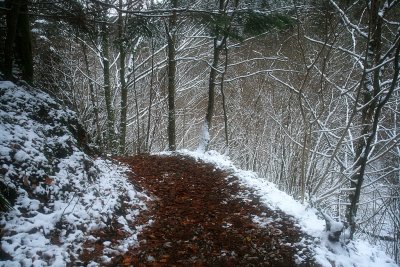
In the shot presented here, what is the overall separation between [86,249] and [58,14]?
13.0ft

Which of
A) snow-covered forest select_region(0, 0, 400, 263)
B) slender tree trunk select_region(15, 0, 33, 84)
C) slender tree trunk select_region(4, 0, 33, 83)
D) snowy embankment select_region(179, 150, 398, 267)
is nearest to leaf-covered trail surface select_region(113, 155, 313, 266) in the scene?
snowy embankment select_region(179, 150, 398, 267)

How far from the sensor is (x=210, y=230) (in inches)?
182

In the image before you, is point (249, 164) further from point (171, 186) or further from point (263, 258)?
point (263, 258)

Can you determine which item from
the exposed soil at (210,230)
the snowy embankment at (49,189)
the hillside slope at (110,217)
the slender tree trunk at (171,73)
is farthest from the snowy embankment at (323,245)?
the slender tree trunk at (171,73)

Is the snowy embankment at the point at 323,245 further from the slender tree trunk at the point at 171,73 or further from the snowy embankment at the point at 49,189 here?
the slender tree trunk at the point at 171,73

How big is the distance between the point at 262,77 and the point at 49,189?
12.5m

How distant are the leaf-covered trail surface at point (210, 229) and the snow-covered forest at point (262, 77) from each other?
797 mm

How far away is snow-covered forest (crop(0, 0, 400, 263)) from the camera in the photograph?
18.7 ft

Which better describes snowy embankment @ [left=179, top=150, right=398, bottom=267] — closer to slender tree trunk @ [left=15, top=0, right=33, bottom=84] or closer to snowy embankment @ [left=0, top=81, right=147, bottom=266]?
snowy embankment @ [left=0, top=81, right=147, bottom=266]

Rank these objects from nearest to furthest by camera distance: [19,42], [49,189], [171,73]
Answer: [49,189] < [19,42] < [171,73]

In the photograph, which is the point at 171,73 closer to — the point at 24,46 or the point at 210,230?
the point at 24,46

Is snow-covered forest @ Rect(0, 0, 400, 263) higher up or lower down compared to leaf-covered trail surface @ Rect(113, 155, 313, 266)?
higher up

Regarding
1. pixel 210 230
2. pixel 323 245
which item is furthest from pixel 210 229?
pixel 323 245

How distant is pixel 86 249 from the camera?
361cm
